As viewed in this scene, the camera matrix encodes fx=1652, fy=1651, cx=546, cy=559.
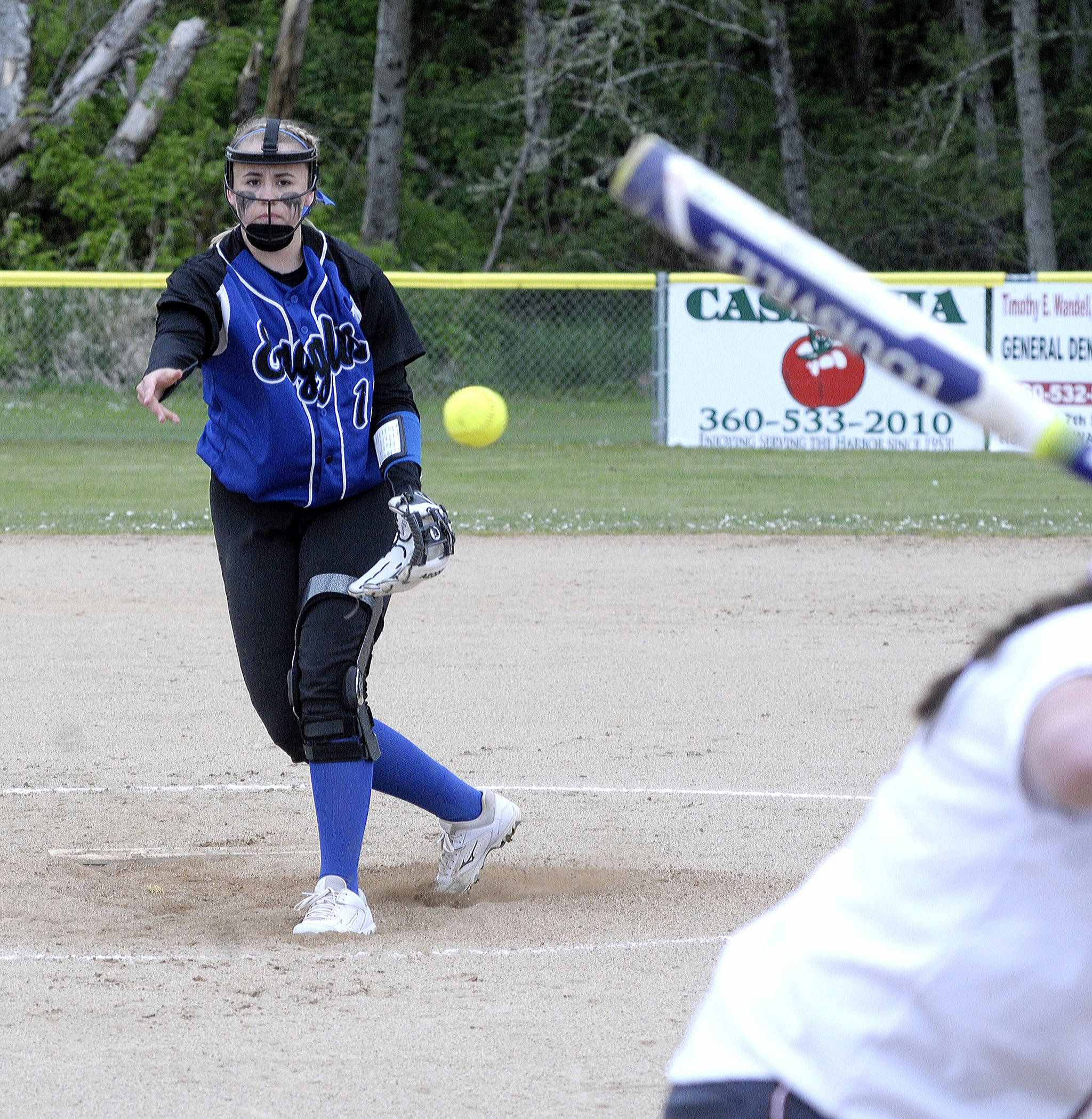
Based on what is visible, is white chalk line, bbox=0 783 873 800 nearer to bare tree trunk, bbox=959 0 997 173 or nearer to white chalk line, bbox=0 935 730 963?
white chalk line, bbox=0 935 730 963

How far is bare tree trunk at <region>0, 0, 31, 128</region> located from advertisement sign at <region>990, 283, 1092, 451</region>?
15.1m

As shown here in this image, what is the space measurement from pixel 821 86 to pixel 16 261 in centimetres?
1568

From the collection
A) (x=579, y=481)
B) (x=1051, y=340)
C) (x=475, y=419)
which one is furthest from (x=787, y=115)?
(x=475, y=419)

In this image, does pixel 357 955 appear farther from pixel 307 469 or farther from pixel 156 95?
pixel 156 95

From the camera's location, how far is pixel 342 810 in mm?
4105

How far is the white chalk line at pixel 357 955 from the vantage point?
3.95 metres

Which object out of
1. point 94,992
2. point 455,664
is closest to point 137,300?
point 455,664

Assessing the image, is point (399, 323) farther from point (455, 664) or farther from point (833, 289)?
point (455, 664)

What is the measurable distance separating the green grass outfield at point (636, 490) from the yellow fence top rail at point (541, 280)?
5.36 feet

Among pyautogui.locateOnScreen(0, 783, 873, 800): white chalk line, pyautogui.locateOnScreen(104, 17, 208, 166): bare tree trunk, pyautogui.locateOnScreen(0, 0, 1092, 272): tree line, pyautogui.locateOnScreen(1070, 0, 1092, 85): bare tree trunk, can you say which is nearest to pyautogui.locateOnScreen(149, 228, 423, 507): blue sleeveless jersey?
pyautogui.locateOnScreen(0, 783, 873, 800): white chalk line

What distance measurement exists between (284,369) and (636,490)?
9.58m

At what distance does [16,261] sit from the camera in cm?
2289

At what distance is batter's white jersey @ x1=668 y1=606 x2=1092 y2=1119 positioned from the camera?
152 cm

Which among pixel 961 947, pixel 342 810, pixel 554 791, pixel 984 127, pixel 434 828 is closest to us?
pixel 961 947
